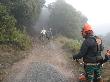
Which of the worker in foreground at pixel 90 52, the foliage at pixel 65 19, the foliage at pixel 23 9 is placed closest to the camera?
the worker in foreground at pixel 90 52

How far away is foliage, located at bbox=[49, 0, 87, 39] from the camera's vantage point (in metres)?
45.2

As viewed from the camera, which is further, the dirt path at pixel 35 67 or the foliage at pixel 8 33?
the foliage at pixel 8 33

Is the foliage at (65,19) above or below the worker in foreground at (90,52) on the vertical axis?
above

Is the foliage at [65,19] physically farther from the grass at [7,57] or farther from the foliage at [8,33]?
the grass at [7,57]

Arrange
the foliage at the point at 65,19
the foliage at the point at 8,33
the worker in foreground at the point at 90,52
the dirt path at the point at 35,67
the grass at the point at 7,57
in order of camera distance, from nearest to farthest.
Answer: the worker in foreground at the point at 90,52, the dirt path at the point at 35,67, the grass at the point at 7,57, the foliage at the point at 8,33, the foliage at the point at 65,19

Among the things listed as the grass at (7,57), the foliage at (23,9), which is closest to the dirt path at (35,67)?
the grass at (7,57)

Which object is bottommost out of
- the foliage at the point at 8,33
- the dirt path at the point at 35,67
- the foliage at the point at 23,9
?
the dirt path at the point at 35,67

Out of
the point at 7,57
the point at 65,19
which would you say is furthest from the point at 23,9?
the point at 65,19

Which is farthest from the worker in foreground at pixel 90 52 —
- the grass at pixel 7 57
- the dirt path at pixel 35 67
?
the grass at pixel 7 57

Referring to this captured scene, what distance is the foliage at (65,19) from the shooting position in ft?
148

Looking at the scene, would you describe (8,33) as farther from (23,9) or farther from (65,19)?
(65,19)

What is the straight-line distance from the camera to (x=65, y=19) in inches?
1795

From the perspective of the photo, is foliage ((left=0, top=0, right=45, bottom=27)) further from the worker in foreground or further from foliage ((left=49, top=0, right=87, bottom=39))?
the worker in foreground

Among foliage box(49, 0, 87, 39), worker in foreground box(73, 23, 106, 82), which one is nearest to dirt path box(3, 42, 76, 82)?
worker in foreground box(73, 23, 106, 82)
